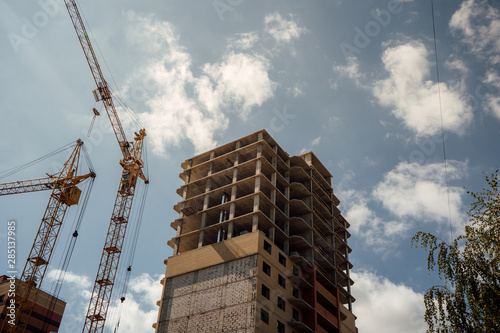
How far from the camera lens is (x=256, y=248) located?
64.6 meters

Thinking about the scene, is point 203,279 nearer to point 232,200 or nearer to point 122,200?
point 232,200

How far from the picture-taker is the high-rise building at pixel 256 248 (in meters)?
62.5

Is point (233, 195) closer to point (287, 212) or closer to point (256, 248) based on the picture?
point (287, 212)

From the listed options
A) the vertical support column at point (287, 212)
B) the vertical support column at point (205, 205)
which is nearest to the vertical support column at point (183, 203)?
the vertical support column at point (205, 205)

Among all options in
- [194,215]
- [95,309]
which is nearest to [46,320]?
[95,309]

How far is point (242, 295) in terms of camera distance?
6106 cm

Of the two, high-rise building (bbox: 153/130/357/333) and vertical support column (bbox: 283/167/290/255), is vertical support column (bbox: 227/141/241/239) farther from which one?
vertical support column (bbox: 283/167/290/255)

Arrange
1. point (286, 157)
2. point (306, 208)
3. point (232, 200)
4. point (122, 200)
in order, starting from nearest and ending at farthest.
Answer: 1. point (232, 200)
2. point (306, 208)
3. point (286, 157)
4. point (122, 200)

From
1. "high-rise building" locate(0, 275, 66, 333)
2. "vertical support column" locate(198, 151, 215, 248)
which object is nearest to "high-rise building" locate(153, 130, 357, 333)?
"vertical support column" locate(198, 151, 215, 248)

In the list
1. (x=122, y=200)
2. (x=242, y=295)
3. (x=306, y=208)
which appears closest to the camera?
(x=242, y=295)

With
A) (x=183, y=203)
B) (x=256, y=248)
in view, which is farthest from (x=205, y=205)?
(x=256, y=248)

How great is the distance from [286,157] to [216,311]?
108ft

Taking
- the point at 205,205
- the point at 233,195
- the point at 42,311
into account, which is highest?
the point at 233,195

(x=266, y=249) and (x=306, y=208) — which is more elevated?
(x=306, y=208)
